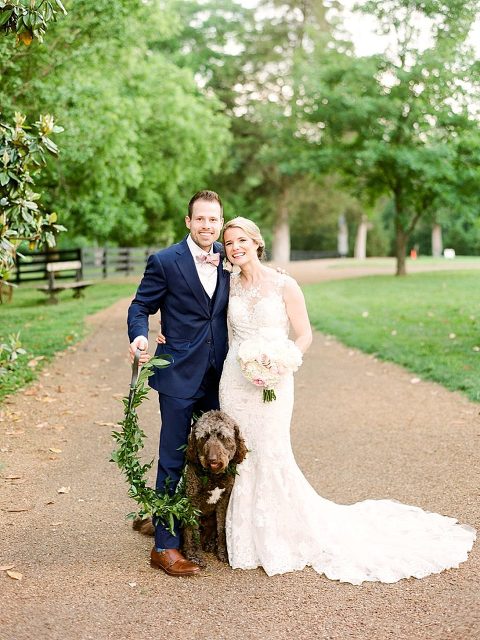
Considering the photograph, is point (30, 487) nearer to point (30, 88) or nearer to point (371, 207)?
point (30, 88)

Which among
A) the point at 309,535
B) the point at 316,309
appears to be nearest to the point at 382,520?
the point at 309,535

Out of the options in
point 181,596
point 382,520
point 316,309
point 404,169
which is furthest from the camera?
point 404,169

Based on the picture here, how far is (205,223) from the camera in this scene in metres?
4.56

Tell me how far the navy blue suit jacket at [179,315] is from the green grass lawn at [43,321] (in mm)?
2778

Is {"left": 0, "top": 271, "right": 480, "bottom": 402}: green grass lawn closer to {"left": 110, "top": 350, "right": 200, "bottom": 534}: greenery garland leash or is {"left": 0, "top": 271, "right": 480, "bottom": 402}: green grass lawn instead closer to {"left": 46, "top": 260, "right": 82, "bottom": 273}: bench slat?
{"left": 46, "top": 260, "right": 82, "bottom": 273}: bench slat

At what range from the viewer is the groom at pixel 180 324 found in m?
4.62

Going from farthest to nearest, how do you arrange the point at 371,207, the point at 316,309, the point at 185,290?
the point at 371,207 → the point at 316,309 → the point at 185,290

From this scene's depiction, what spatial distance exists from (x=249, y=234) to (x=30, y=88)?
39.5ft

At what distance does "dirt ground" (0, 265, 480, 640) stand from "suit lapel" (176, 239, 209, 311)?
1.68 metres

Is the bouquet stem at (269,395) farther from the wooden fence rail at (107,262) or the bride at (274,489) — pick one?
the wooden fence rail at (107,262)

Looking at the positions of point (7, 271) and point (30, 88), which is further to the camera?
point (30, 88)

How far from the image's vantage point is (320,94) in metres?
28.2

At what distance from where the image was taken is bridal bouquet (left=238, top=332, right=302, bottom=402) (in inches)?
179

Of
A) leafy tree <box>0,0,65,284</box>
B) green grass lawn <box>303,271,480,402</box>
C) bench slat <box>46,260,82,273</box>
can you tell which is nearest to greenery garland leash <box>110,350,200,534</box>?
leafy tree <box>0,0,65,284</box>
